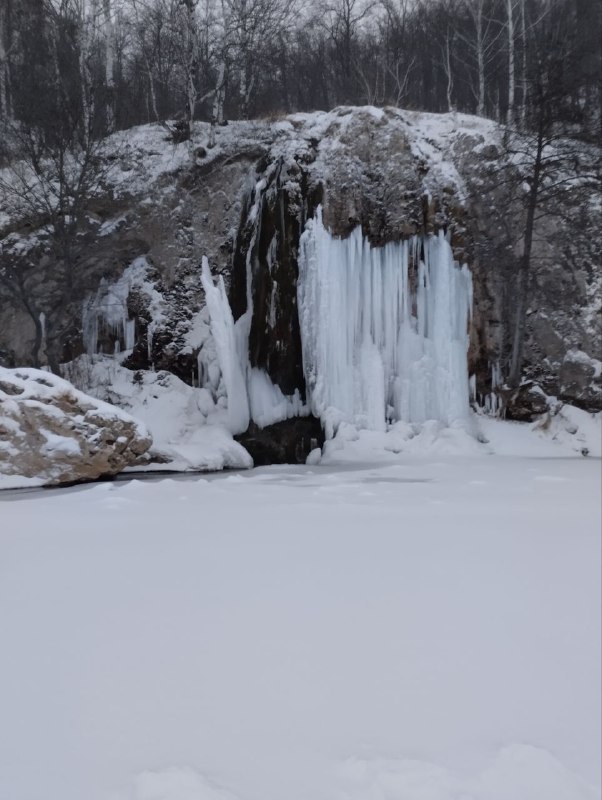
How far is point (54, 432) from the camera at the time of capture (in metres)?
6.35

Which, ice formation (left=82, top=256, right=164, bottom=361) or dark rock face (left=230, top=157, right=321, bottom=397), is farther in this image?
ice formation (left=82, top=256, right=164, bottom=361)

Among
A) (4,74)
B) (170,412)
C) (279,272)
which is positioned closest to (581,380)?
(279,272)

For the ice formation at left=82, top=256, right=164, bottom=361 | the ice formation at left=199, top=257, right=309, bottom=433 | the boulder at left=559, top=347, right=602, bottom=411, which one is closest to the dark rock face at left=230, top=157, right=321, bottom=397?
the ice formation at left=199, top=257, right=309, bottom=433

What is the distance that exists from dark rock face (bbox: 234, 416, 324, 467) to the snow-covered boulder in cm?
286

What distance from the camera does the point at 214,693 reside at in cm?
155

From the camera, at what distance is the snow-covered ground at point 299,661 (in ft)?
4.17

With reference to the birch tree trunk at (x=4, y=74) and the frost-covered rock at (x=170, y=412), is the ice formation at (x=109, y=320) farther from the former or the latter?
the birch tree trunk at (x=4, y=74)

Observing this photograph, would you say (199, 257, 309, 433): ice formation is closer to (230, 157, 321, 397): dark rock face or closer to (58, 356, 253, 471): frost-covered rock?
(230, 157, 321, 397): dark rock face

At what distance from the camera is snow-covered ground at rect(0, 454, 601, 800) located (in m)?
1.27

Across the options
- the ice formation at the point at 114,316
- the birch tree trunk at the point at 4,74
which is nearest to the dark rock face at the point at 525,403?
the ice formation at the point at 114,316

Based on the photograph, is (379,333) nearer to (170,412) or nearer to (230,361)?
(230,361)

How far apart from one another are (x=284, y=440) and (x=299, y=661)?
769 cm

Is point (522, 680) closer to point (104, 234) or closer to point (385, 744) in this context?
point (385, 744)

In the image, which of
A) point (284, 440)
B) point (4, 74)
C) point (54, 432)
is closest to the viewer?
point (54, 432)
